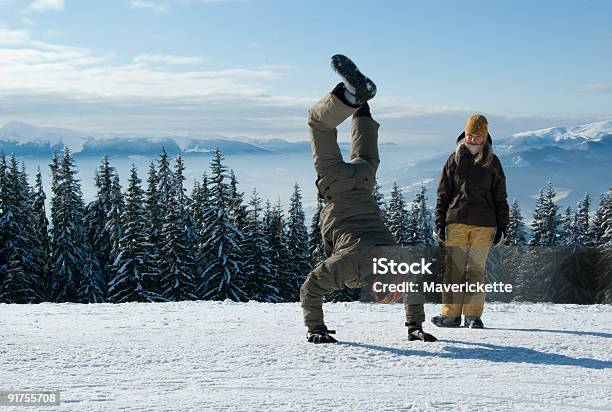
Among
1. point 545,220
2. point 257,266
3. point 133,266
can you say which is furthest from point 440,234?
point 545,220

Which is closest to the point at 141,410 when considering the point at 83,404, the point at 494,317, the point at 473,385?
the point at 83,404

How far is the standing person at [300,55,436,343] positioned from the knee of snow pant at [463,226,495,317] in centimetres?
117

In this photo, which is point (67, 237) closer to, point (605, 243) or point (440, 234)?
point (605, 243)

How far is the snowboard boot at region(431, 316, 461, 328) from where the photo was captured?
6316 mm

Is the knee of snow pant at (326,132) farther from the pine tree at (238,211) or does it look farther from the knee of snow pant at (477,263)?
the pine tree at (238,211)

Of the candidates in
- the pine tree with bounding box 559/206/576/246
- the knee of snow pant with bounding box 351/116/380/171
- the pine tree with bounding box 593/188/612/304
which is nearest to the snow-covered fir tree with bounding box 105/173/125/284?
the pine tree with bounding box 593/188/612/304

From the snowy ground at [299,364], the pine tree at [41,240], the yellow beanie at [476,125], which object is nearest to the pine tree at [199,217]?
the pine tree at [41,240]

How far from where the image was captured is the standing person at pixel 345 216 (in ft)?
16.9

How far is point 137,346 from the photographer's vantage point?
509 cm

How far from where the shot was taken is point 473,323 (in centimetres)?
629

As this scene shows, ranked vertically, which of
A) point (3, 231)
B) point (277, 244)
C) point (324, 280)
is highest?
point (3, 231)

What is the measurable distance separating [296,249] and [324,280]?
4370 centimetres

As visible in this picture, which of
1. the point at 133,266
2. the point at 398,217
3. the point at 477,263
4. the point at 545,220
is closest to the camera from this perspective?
the point at 477,263

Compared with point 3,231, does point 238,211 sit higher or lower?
higher
